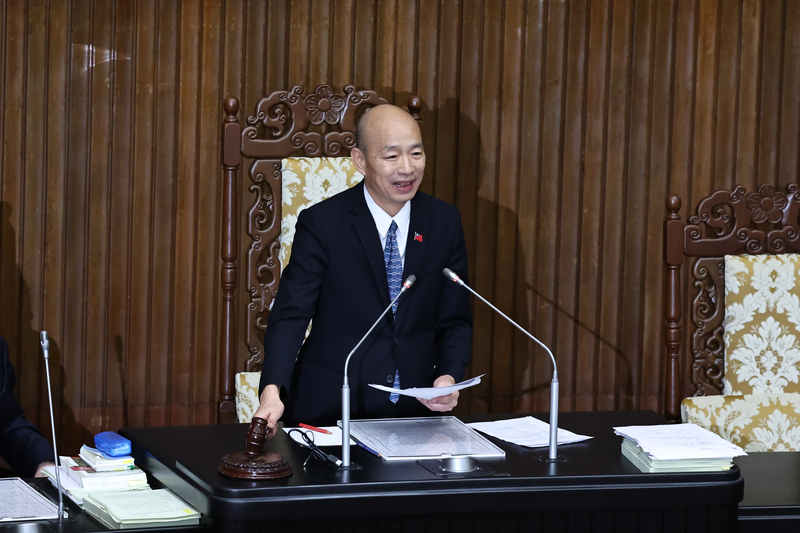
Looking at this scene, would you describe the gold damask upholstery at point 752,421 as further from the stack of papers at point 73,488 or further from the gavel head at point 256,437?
the stack of papers at point 73,488

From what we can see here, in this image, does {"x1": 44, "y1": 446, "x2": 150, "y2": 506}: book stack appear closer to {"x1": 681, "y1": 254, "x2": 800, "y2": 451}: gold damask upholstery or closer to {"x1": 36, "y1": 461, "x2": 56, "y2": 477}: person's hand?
{"x1": 36, "y1": 461, "x2": 56, "y2": 477}: person's hand

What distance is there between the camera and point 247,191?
3.78m

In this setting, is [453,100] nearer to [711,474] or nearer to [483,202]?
[483,202]

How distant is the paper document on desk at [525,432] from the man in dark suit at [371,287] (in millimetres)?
→ 156

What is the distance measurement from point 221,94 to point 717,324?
6.97 feet

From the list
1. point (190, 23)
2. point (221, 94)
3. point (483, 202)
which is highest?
point (190, 23)

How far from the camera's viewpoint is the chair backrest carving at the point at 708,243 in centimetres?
358

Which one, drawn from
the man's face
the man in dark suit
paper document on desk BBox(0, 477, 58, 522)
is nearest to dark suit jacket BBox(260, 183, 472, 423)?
the man in dark suit

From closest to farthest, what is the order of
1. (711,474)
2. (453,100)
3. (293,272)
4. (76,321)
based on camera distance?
(711,474), (293,272), (76,321), (453,100)

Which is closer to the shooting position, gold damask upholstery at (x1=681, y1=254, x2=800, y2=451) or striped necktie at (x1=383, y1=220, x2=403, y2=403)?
striped necktie at (x1=383, y1=220, x2=403, y2=403)

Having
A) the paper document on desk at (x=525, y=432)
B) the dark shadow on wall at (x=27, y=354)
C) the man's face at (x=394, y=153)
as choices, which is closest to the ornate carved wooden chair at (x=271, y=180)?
the dark shadow on wall at (x=27, y=354)

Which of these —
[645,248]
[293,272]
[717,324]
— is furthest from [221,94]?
[717,324]

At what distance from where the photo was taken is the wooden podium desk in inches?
73.3

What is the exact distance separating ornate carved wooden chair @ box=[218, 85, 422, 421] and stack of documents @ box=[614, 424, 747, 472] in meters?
1.61
